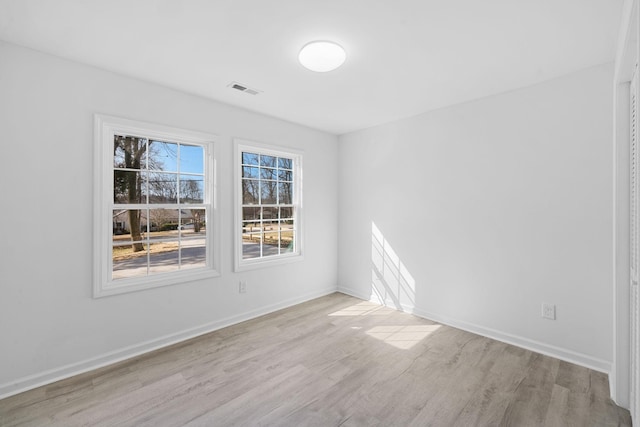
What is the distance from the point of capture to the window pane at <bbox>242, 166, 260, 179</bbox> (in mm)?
3672

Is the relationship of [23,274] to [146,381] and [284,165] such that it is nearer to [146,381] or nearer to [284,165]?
[146,381]

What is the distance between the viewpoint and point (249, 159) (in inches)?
147

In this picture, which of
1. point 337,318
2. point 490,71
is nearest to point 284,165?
point 337,318

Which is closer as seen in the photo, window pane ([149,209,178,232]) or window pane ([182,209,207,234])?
window pane ([149,209,178,232])

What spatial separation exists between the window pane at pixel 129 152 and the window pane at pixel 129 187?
0.08 m

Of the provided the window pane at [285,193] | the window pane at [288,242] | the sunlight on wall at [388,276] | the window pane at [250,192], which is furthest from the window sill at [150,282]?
the sunlight on wall at [388,276]

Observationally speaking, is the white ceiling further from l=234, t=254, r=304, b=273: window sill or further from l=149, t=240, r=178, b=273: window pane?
l=234, t=254, r=304, b=273: window sill

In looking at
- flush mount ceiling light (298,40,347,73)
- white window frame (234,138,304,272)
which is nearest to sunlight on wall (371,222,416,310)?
white window frame (234,138,304,272)

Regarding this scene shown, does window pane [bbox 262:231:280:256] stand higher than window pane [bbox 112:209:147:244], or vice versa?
window pane [bbox 112:209:147:244]

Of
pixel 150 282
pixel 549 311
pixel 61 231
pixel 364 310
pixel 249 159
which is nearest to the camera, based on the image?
pixel 61 231

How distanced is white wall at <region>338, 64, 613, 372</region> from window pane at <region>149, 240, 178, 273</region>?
2.58 meters

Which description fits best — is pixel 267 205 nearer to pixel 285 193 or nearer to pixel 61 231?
pixel 285 193

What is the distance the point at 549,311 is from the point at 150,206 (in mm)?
3949

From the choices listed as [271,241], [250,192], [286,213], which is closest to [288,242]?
[271,241]
